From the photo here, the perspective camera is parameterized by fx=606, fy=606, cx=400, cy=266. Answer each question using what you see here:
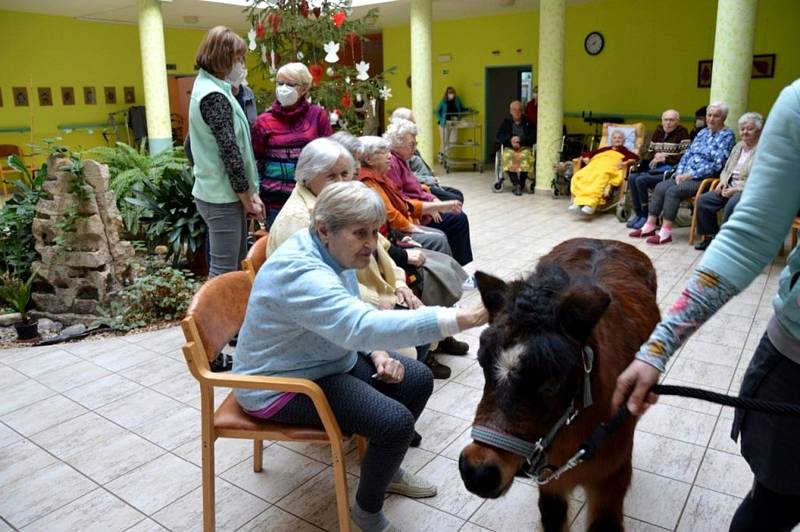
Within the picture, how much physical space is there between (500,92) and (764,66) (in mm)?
5328

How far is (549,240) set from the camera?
6.59 meters

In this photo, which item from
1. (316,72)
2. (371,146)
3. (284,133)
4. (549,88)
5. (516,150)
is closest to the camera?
(371,146)

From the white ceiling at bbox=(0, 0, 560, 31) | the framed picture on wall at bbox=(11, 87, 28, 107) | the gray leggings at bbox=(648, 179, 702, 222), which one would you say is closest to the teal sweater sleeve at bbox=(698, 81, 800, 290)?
the gray leggings at bbox=(648, 179, 702, 222)

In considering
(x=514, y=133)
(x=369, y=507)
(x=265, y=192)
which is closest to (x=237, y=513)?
(x=369, y=507)

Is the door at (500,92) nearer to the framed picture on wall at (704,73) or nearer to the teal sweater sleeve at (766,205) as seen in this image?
the framed picture on wall at (704,73)

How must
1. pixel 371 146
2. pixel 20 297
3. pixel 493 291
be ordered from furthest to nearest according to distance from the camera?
pixel 20 297 < pixel 371 146 < pixel 493 291

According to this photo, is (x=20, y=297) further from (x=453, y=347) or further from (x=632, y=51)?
(x=632, y=51)

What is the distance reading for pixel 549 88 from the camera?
30.1ft

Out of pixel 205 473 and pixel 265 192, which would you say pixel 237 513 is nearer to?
pixel 205 473

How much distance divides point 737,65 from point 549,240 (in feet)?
9.50

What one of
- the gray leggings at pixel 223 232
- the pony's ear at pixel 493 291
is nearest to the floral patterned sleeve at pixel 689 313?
the pony's ear at pixel 493 291

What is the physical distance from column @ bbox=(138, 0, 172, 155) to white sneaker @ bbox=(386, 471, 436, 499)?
316 inches

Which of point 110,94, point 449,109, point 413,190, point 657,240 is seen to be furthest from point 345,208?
point 110,94

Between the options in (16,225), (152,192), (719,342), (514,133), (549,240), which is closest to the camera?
(719,342)
